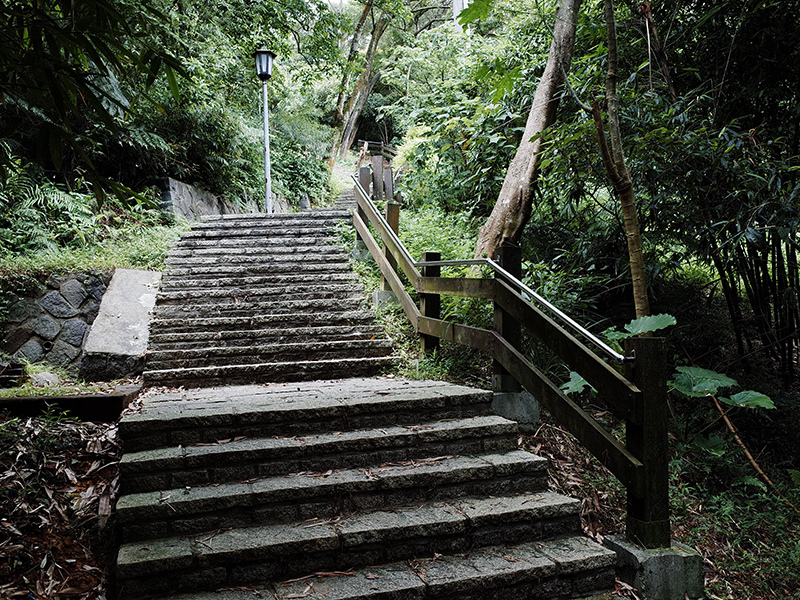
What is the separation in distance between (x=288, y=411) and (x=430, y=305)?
1.96 meters

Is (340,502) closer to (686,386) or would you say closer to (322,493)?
(322,493)

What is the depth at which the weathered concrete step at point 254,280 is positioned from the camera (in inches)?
250

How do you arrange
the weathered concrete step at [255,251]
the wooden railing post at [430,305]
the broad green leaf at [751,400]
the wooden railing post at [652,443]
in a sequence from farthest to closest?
the weathered concrete step at [255,251] → the wooden railing post at [430,305] → the broad green leaf at [751,400] → the wooden railing post at [652,443]

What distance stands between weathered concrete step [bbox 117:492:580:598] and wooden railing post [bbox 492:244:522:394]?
93 cm

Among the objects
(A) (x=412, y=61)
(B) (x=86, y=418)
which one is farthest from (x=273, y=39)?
(B) (x=86, y=418)

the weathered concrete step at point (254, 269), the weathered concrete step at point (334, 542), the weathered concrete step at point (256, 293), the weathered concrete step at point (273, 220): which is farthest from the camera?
the weathered concrete step at point (273, 220)

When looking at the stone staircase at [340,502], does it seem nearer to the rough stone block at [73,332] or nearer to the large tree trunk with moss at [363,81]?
the rough stone block at [73,332]

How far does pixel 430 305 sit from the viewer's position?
15.9ft

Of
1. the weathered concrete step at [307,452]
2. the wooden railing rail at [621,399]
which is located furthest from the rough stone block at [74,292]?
the wooden railing rail at [621,399]

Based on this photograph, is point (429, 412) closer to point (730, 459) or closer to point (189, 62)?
point (730, 459)

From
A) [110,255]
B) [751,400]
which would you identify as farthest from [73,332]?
[751,400]

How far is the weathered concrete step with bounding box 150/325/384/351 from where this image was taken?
204 inches

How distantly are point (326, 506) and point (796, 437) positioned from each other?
4.56 m

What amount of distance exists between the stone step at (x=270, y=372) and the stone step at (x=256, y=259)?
2493 mm
